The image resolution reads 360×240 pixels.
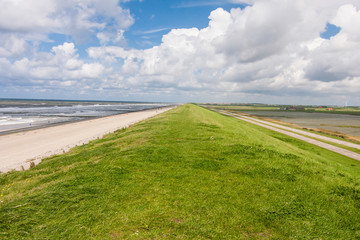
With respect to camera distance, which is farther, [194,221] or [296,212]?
[296,212]

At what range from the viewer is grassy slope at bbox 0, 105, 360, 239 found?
5.51 m

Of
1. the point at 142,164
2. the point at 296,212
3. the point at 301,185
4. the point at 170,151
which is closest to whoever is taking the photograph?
the point at 296,212

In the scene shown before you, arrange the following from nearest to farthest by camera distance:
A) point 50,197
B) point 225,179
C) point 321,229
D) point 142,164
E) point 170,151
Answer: point 321,229
point 50,197
point 225,179
point 142,164
point 170,151

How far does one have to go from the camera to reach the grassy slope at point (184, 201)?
5508 millimetres

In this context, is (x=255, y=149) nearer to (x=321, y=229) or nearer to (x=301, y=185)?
(x=301, y=185)

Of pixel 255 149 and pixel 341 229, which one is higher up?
pixel 255 149

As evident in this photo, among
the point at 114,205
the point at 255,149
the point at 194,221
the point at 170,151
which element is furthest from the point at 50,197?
the point at 255,149

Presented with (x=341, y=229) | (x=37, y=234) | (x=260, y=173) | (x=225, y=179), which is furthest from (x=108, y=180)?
(x=341, y=229)

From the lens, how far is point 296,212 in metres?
6.37

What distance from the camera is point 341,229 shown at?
225 inches

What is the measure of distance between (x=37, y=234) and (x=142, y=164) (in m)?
5.62

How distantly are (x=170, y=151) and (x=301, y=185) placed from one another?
7.61m

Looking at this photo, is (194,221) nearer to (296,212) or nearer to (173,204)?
(173,204)

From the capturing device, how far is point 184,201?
271 inches
